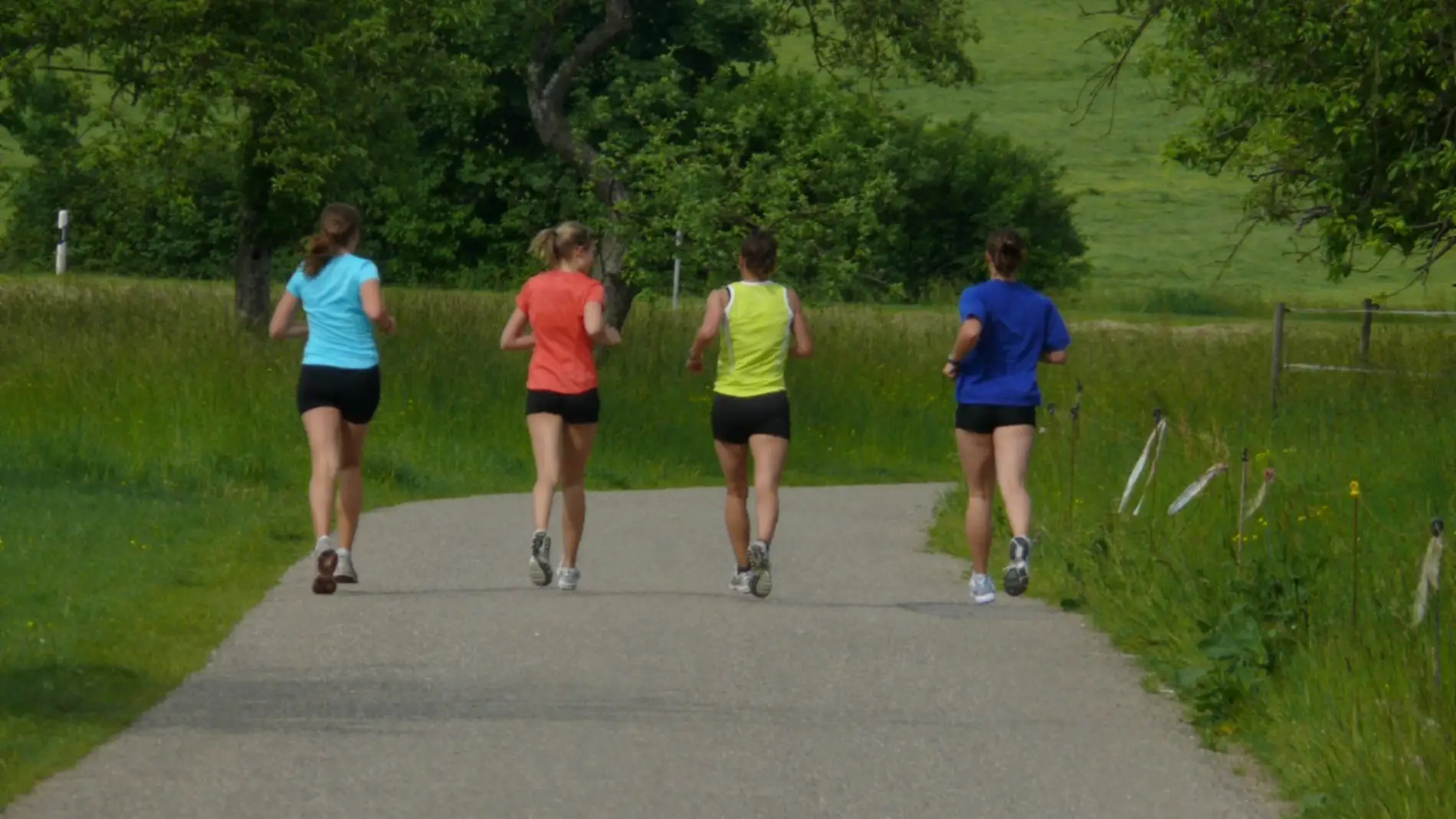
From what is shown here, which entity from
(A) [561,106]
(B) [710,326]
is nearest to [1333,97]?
(B) [710,326]

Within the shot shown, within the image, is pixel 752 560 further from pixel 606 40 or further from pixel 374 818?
pixel 606 40

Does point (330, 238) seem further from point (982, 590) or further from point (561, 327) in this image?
point (982, 590)

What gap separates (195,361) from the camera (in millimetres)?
22703

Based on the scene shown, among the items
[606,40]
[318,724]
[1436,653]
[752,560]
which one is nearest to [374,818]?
[318,724]

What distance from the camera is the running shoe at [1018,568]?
40.5ft

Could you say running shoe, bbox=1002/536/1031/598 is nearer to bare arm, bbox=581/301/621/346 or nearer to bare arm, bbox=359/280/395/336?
bare arm, bbox=581/301/621/346

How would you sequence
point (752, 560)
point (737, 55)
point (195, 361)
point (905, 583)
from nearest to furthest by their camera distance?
point (752, 560) < point (905, 583) < point (195, 361) < point (737, 55)

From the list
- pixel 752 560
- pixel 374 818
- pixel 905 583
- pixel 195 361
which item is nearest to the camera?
pixel 374 818

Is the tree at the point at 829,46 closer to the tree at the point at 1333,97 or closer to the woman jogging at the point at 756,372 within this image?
the tree at the point at 1333,97

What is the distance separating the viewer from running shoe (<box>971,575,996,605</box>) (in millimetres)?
12633

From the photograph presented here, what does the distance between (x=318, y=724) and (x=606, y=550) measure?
252 inches

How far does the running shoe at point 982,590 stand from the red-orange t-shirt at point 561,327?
2045 millimetres

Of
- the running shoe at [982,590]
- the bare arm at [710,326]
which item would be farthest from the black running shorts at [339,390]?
the running shoe at [982,590]

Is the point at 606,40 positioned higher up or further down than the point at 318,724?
higher up
